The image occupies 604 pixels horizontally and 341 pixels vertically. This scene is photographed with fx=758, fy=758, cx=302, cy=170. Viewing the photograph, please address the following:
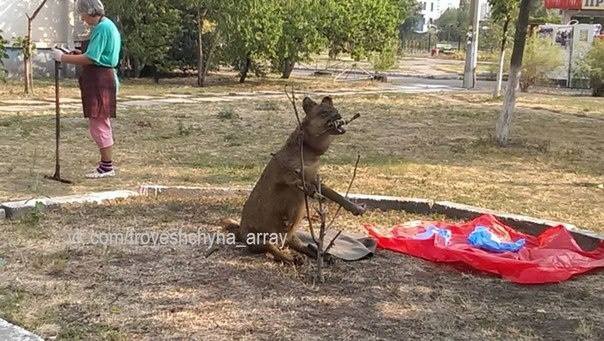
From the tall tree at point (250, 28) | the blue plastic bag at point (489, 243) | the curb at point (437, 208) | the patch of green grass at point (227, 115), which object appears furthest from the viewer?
the tall tree at point (250, 28)

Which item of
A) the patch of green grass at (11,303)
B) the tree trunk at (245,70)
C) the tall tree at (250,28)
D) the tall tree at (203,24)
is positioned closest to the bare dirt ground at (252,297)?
the patch of green grass at (11,303)

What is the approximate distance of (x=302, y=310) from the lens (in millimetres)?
3807

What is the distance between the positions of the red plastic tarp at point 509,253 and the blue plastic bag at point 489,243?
0.05 m

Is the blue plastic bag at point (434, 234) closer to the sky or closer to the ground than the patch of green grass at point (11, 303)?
closer to the sky

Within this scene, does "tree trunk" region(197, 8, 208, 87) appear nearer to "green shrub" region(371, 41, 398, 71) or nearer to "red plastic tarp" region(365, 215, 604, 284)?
"green shrub" region(371, 41, 398, 71)

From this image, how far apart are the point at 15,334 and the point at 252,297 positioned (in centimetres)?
121

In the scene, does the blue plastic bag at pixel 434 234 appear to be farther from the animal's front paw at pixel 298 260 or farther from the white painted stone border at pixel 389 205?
the animal's front paw at pixel 298 260

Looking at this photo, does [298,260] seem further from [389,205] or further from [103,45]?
[103,45]

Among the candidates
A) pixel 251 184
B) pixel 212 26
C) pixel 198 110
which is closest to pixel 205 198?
pixel 251 184

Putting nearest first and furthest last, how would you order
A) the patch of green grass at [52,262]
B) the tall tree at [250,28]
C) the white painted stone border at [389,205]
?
the patch of green grass at [52,262] < the white painted stone border at [389,205] < the tall tree at [250,28]

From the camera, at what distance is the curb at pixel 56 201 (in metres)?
5.52

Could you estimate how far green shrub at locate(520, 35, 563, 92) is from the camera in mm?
21500

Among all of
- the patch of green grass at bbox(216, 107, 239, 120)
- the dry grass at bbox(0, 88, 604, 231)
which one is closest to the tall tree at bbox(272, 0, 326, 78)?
the dry grass at bbox(0, 88, 604, 231)

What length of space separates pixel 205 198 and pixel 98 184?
1235 mm
